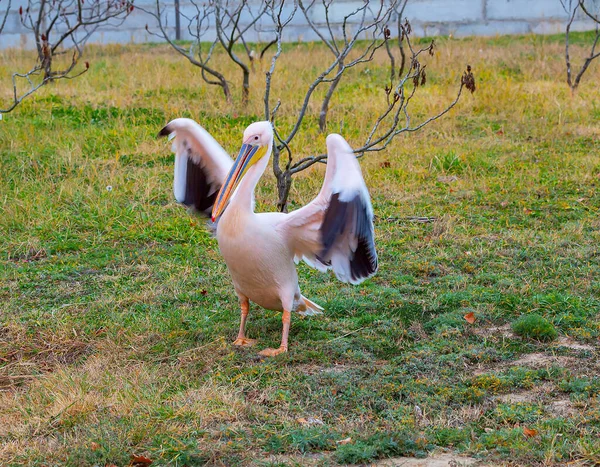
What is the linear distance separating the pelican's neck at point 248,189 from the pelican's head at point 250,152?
2cm

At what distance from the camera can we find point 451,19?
58.2 feet

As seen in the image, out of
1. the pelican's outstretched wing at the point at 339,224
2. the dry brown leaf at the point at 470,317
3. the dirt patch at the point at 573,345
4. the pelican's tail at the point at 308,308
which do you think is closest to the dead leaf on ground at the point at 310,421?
the pelican's outstretched wing at the point at 339,224

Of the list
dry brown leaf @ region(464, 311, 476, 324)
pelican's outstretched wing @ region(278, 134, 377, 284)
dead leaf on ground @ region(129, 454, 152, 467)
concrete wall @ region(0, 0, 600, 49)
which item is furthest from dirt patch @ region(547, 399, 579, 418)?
concrete wall @ region(0, 0, 600, 49)

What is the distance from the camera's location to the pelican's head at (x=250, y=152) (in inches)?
176

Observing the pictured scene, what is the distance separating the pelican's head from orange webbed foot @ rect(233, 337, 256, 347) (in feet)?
2.34

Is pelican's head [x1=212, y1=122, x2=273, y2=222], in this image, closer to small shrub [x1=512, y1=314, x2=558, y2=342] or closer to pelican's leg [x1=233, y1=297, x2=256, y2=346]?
pelican's leg [x1=233, y1=297, x2=256, y2=346]

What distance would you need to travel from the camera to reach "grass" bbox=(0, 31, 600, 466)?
343cm

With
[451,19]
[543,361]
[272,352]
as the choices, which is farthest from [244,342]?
[451,19]

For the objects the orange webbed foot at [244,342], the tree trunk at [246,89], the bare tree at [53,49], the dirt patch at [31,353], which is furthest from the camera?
the tree trunk at [246,89]

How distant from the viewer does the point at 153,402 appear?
3.69 m

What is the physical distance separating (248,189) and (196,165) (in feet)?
2.50

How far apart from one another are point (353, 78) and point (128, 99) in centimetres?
348

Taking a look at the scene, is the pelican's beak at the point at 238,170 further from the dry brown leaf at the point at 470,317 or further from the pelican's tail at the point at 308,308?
the dry brown leaf at the point at 470,317

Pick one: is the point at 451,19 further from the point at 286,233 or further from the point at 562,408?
the point at 562,408
